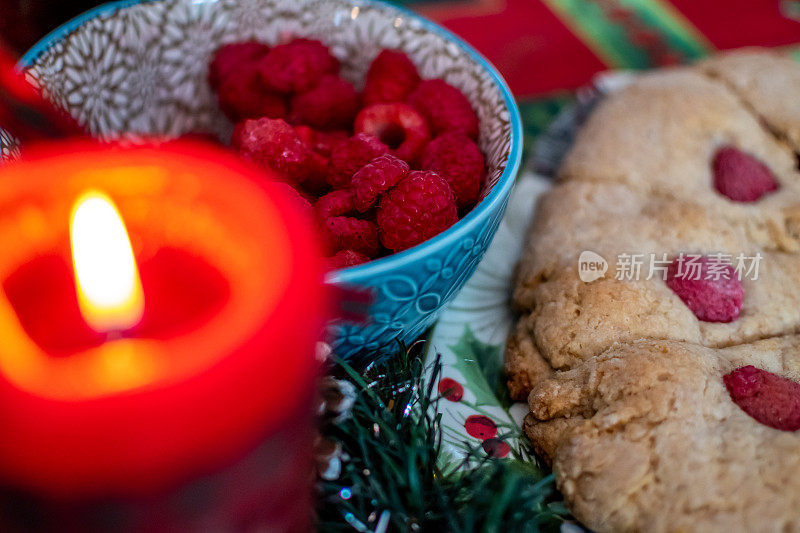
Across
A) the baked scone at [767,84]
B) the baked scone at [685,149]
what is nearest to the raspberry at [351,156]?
the baked scone at [685,149]

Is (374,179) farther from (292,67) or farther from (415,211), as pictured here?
(292,67)

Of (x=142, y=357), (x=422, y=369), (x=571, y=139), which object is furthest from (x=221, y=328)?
(x=571, y=139)

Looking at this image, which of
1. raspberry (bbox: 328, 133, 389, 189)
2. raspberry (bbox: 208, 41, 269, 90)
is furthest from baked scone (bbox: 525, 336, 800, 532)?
raspberry (bbox: 208, 41, 269, 90)

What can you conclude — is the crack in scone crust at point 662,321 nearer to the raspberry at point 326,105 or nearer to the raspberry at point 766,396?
the raspberry at point 766,396

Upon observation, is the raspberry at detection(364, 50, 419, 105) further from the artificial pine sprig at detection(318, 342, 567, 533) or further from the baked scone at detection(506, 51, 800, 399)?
the artificial pine sprig at detection(318, 342, 567, 533)

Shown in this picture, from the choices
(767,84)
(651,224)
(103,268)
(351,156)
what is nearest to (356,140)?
(351,156)
